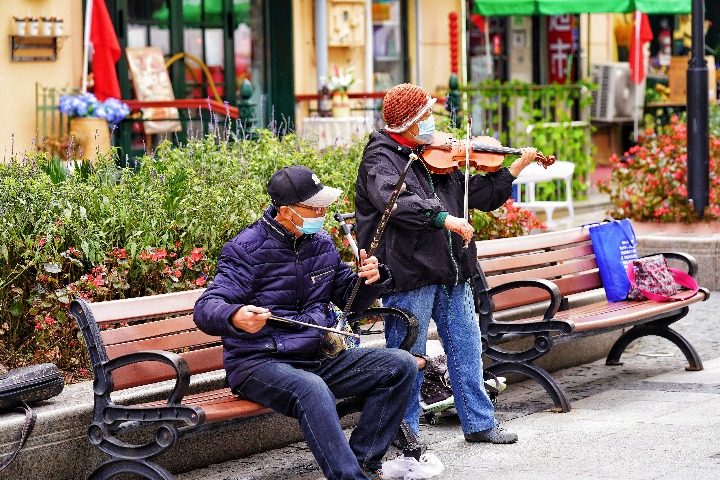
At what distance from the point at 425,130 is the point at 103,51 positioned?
7184 mm

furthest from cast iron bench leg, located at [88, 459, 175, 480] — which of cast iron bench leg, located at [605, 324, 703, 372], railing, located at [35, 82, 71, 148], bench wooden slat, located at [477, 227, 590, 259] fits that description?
railing, located at [35, 82, 71, 148]

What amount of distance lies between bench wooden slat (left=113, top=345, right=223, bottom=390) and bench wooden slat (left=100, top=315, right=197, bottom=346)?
0.11m

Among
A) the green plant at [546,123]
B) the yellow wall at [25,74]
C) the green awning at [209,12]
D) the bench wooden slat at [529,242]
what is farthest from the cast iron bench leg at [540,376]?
the green awning at [209,12]

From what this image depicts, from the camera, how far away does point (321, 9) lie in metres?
16.2

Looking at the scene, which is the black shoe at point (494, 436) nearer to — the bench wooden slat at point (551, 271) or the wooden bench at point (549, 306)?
the wooden bench at point (549, 306)

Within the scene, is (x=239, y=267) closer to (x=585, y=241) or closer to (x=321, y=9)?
(x=585, y=241)

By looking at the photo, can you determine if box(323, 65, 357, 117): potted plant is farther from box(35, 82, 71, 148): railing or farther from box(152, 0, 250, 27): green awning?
box(35, 82, 71, 148): railing

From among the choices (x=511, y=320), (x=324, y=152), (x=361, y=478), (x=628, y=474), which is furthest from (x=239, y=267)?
(x=324, y=152)

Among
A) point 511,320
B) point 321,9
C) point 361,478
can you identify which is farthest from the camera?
point 321,9

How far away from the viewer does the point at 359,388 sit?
19.6ft

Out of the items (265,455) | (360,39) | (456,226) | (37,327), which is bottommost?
(265,455)

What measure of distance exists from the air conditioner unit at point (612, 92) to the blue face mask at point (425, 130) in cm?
1368

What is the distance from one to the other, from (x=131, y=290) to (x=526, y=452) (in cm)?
212

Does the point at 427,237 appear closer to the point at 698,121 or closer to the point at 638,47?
the point at 698,121
